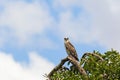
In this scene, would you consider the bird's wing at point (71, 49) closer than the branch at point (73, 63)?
No

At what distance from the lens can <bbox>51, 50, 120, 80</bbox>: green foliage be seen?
2623 centimetres

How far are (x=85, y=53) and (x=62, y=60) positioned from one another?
1.42 meters

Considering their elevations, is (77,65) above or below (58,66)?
below

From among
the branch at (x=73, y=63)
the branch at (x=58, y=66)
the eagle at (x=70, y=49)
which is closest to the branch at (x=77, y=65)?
the branch at (x=73, y=63)

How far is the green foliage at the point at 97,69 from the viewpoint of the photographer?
26234 millimetres

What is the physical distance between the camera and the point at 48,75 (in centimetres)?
2861

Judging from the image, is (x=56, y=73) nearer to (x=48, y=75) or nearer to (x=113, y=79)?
(x=48, y=75)

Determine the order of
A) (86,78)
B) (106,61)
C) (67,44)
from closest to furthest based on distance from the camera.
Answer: (86,78) → (106,61) → (67,44)

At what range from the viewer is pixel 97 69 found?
26.6 m

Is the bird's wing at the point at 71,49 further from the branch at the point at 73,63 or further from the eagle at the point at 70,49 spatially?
the branch at the point at 73,63

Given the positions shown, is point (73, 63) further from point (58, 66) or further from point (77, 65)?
point (58, 66)

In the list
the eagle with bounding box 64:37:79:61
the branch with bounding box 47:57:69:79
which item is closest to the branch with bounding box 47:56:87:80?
the branch with bounding box 47:57:69:79

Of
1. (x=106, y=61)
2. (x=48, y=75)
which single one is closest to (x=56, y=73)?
(x=48, y=75)

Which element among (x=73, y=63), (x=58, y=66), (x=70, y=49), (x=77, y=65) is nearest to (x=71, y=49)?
(x=70, y=49)
